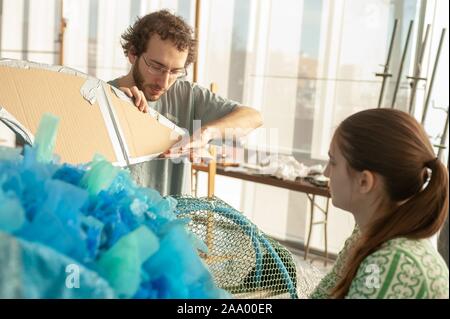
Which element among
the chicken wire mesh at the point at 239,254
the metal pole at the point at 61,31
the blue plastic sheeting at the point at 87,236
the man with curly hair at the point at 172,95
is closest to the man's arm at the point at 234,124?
the man with curly hair at the point at 172,95

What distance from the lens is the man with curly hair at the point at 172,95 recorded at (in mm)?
1411

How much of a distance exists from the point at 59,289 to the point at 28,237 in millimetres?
48

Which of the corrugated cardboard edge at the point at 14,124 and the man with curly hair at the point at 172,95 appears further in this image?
the man with curly hair at the point at 172,95

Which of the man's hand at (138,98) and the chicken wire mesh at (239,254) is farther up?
the man's hand at (138,98)

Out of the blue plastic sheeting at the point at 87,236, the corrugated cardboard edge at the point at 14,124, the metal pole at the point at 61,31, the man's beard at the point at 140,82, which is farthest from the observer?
the metal pole at the point at 61,31

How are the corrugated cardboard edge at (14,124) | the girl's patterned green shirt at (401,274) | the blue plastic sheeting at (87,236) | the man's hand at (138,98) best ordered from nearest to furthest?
the blue plastic sheeting at (87,236), the girl's patterned green shirt at (401,274), the corrugated cardboard edge at (14,124), the man's hand at (138,98)

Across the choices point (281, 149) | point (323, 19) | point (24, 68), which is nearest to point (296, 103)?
point (281, 149)

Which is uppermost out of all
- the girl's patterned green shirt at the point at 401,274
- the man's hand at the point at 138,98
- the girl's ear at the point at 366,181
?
the man's hand at the point at 138,98

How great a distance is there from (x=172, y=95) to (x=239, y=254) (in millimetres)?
597

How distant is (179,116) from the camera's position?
149 cm

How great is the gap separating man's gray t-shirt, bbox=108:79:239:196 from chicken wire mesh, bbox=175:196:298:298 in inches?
13.2

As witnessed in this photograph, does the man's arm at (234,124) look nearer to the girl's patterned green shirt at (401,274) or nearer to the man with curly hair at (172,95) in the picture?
the man with curly hair at (172,95)

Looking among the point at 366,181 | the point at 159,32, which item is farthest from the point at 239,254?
the point at 159,32
